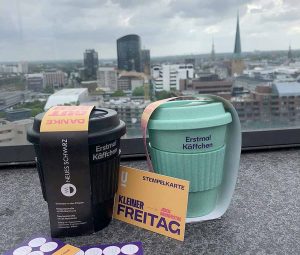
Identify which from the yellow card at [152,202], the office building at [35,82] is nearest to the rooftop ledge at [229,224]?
the yellow card at [152,202]

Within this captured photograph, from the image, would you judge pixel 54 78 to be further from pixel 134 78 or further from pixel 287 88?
pixel 287 88

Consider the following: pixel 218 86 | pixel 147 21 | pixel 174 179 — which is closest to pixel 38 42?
pixel 147 21

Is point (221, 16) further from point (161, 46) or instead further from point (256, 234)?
point (256, 234)

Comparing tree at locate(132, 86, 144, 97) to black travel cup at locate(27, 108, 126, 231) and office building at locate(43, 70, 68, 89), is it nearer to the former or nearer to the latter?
office building at locate(43, 70, 68, 89)

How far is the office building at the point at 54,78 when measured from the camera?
1.32m

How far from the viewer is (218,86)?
1.34 metres

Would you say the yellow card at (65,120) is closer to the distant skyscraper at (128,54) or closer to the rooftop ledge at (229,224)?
the rooftop ledge at (229,224)

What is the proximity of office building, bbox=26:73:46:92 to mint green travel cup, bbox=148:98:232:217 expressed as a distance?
27.2 inches

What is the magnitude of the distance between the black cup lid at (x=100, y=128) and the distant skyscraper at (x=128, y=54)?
1.96 ft

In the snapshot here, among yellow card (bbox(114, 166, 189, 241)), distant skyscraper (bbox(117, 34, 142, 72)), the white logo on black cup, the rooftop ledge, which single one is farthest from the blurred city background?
the white logo on black cup

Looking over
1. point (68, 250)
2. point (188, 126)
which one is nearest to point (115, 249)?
point (68, 250)

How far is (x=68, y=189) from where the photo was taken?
74 cm

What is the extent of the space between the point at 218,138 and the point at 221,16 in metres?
0.77

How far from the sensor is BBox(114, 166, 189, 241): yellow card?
786 millimetres
